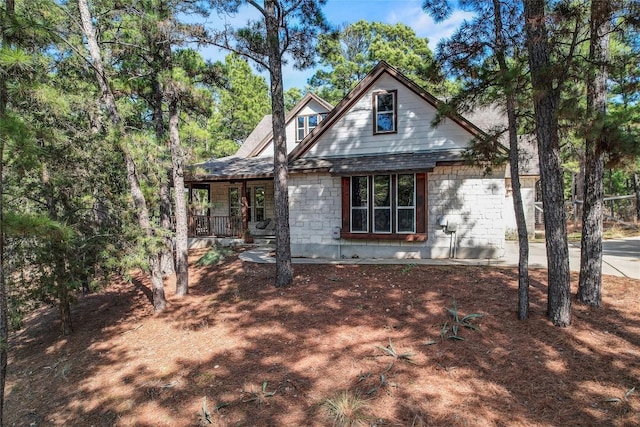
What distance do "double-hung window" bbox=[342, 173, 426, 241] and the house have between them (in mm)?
29

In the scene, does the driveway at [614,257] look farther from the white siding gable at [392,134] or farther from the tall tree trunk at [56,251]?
the tall tree trunk at [56,251]

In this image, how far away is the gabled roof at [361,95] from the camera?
10.2 meters

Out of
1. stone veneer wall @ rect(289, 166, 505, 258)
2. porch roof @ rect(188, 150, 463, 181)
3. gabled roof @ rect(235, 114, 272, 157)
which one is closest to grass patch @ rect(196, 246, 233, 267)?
stone veneer wall @ rect(289, 166, 505, 258)

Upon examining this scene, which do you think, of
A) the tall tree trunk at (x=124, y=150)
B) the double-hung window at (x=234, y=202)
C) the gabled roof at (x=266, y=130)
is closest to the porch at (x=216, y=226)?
the double-hung window at (x=234, y=202)

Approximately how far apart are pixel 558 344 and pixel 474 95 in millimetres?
4034

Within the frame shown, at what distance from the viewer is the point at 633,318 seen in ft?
17.7

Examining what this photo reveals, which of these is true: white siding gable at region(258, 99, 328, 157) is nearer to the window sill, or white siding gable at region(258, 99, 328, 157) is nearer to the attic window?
the attic window

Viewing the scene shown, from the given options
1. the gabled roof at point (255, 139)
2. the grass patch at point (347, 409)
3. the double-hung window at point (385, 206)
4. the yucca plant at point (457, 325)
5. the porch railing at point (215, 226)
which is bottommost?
the grass patch at point (347, 409)

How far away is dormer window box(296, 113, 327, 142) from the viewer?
1736 centimetres

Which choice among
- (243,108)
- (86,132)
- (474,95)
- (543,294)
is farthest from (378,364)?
(243,108)

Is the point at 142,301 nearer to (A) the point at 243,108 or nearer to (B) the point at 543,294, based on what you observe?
(B) the point at 543,294

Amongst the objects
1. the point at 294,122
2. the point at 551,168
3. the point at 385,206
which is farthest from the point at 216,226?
the point at 551,168

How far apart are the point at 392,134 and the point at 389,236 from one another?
127 inches

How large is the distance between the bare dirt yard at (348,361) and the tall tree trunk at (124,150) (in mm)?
688
